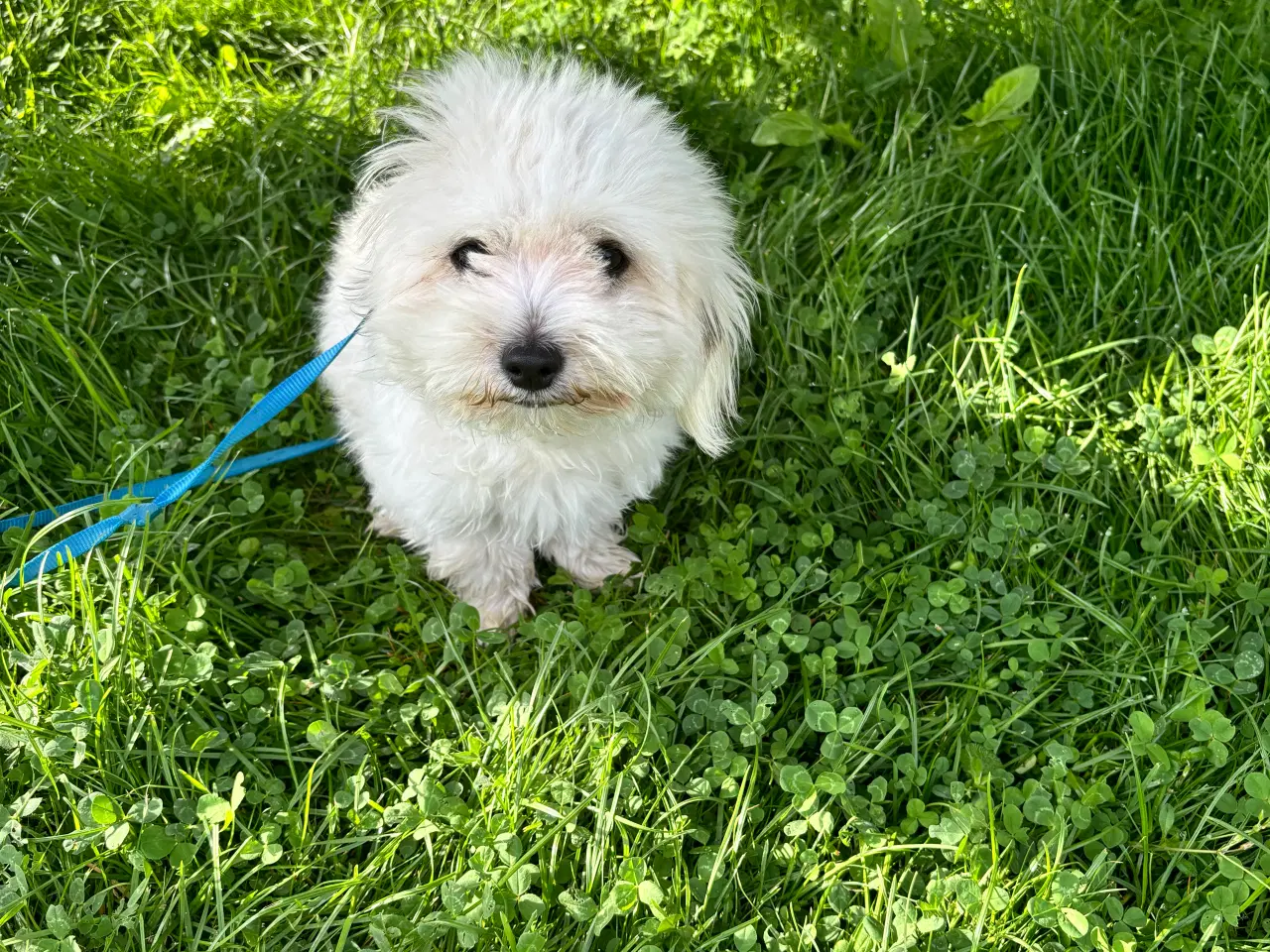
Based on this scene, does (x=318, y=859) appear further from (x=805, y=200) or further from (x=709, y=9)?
(x=709, y=9)

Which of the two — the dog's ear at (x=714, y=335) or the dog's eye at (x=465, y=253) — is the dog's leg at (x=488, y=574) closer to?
the dog's ear at (x=714, y=335)

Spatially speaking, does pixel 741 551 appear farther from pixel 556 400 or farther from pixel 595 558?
pixel 556 400

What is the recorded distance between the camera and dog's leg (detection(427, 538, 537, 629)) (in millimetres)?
2441

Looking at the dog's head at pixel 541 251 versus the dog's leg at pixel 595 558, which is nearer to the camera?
the dog's head at pixel 541 251

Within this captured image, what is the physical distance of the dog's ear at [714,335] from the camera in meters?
2.02

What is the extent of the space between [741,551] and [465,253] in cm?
107

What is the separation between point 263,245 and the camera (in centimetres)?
295

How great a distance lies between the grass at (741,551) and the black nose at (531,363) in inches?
28.1

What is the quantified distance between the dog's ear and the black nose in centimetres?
37

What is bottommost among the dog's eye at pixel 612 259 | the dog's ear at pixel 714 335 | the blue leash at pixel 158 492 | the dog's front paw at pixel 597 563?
the dog's front paw at pixel 597 563

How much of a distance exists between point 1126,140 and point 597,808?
2.65m

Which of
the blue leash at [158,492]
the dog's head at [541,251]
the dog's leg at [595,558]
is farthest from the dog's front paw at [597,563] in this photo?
A: the blue leash at [158,492]

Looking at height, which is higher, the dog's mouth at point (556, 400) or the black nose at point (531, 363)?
the black nose at point (531, 363)

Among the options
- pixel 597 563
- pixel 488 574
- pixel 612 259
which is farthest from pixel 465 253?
pixel 597 563
